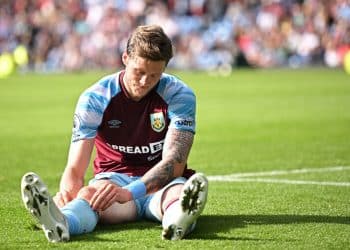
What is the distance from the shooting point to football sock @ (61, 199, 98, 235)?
6.44 m

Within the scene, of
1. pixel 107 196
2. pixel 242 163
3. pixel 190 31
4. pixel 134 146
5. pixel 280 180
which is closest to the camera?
pixel 107 196

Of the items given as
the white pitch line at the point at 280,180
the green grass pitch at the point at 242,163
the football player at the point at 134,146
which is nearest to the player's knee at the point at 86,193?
the football player at the point at 134,146

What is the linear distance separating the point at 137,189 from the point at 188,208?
1.78ft

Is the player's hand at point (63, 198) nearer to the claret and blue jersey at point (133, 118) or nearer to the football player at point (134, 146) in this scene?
the football player at point (134, 146)

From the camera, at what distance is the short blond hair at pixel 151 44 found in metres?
6.54

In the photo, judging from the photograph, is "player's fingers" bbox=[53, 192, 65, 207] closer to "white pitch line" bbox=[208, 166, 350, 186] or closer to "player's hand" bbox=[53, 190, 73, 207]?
"player's hand" bbox=[53, 190, 73, 207]

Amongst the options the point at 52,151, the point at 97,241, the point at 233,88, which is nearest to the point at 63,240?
the point at 97,241

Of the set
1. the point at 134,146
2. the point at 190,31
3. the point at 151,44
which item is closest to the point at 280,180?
the point at 134,146

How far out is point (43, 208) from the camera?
597 centimetres

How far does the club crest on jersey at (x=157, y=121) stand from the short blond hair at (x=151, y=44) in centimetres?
64

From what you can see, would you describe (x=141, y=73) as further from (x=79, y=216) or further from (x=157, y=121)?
(x=79, y=216)

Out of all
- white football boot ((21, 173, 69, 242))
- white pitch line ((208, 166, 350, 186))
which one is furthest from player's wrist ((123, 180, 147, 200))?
white pitch line ((208, 166, 350, 186))

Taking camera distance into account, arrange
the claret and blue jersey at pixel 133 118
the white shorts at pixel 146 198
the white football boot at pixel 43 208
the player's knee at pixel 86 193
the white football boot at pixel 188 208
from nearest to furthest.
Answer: the white football boot at pixel 43 208 → the white football boot at pixel 188 208 → the player's knee at pixel 86 193 → the white shorts at pixel 146 198 → the claret and blue jersey at pixel 133 118

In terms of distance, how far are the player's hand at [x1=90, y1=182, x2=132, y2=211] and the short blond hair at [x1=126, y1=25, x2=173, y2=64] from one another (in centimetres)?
98
